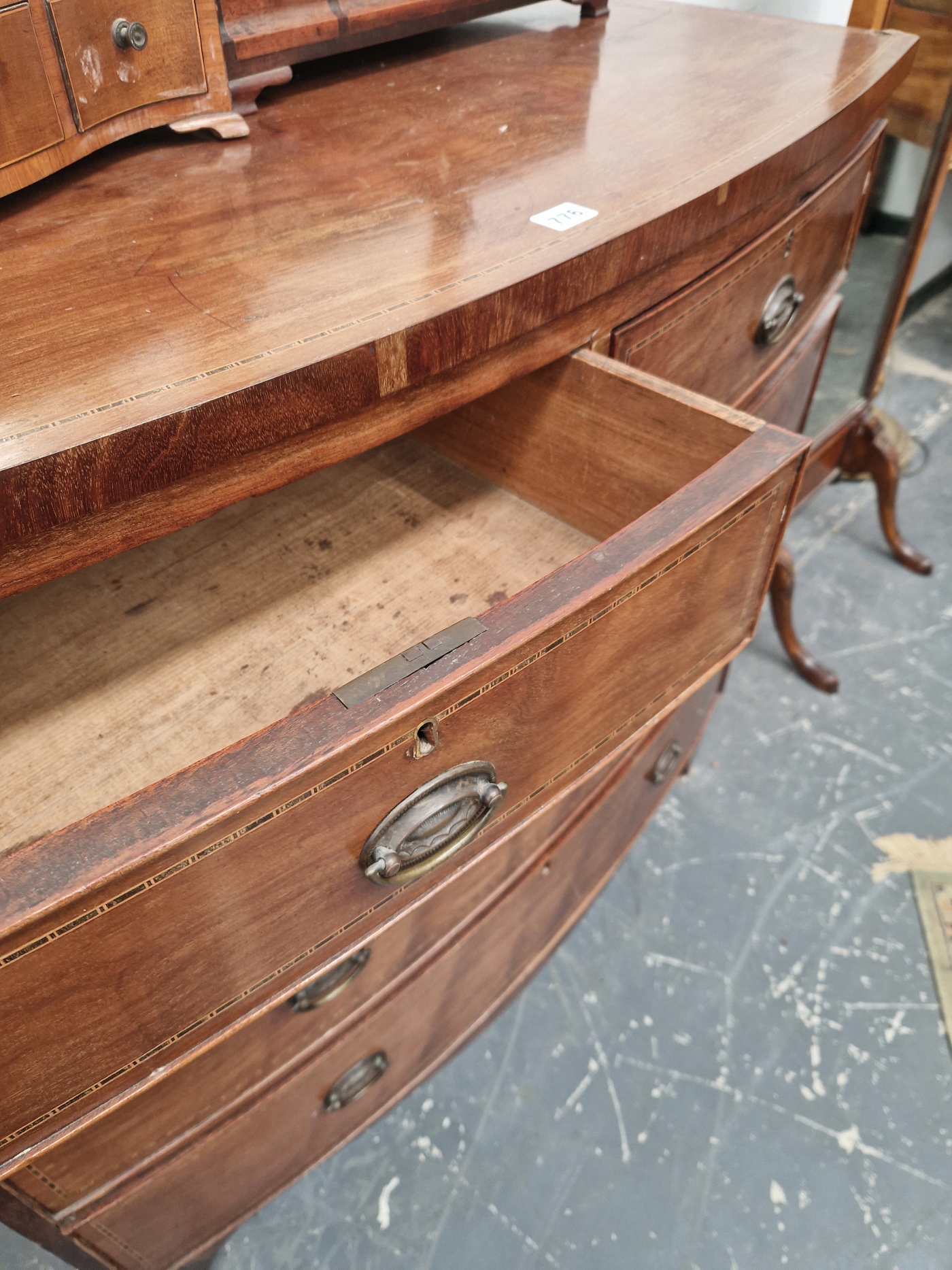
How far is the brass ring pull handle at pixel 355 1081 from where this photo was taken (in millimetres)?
695

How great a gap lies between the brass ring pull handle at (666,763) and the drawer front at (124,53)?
74cm

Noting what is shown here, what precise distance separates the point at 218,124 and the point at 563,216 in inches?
11.3

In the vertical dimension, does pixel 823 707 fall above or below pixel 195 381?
below

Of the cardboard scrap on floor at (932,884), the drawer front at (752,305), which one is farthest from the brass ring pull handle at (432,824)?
the cardboard scrap on floor at (932,884)

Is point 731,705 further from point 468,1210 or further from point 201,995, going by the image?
point 201,995

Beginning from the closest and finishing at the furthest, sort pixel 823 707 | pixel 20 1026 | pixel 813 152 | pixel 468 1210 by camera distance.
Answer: pixel 20 1026, pixel 813 152, pixel 468 1210, pixel 823 707

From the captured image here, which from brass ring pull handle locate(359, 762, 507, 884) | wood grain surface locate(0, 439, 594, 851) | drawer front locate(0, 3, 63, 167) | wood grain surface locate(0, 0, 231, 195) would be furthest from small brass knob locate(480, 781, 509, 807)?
drawer front locate(0, 3, 63, 167)

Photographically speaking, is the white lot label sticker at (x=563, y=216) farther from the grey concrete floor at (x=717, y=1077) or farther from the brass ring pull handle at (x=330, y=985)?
the grey concrete floor at (x=717, y=1077)

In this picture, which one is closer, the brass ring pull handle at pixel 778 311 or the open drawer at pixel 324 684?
the open drawer at pixel 324 684

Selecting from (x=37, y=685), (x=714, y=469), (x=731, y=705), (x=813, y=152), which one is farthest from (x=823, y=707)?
(x=37, y=685)

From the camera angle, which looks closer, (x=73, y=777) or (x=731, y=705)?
(x=73, y=777)

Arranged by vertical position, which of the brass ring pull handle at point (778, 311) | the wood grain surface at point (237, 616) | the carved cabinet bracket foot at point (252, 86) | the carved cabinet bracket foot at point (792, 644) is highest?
the carved cabinet bracket foot at point (252, 86)

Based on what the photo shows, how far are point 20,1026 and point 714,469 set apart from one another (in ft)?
1.29

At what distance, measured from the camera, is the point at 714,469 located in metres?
0.45
